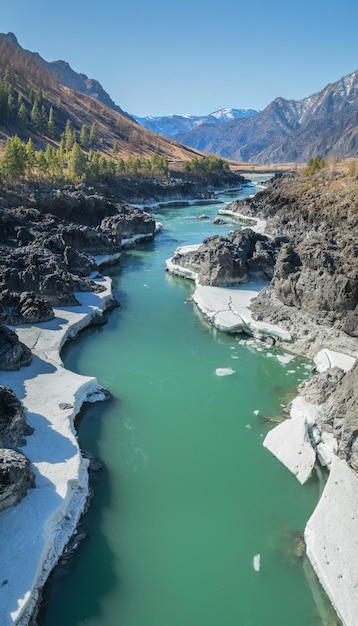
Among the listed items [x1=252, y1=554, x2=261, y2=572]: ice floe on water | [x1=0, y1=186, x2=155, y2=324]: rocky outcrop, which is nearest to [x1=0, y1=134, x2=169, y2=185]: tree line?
[x1=0, y1=186, x2=155, y2=324]: rocky outcrop

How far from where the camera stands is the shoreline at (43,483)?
526 inches

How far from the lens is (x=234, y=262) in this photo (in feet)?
138

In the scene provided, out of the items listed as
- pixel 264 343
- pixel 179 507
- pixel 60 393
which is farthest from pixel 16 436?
pixel 264 343

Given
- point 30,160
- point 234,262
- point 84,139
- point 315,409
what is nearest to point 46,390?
point 315,409

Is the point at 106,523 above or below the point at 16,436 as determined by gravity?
below

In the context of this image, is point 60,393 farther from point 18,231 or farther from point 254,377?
point 18,231

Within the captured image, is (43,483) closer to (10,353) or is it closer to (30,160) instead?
(10,353)

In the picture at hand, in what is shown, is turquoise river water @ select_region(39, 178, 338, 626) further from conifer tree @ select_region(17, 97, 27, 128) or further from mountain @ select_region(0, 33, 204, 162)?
mountain @ select_region(0, 33, 204, 162)

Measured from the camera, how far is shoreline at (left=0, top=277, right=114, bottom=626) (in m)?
13.4

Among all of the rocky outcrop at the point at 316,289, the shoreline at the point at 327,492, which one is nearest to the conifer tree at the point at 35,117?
the rocky outcrop at the point at 316,289

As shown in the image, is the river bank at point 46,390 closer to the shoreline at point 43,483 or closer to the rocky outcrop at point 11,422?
the shoreline at point 43,483

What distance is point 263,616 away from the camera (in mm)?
13867

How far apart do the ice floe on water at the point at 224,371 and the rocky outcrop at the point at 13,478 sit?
14.2 meters

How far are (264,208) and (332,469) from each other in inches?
2892
